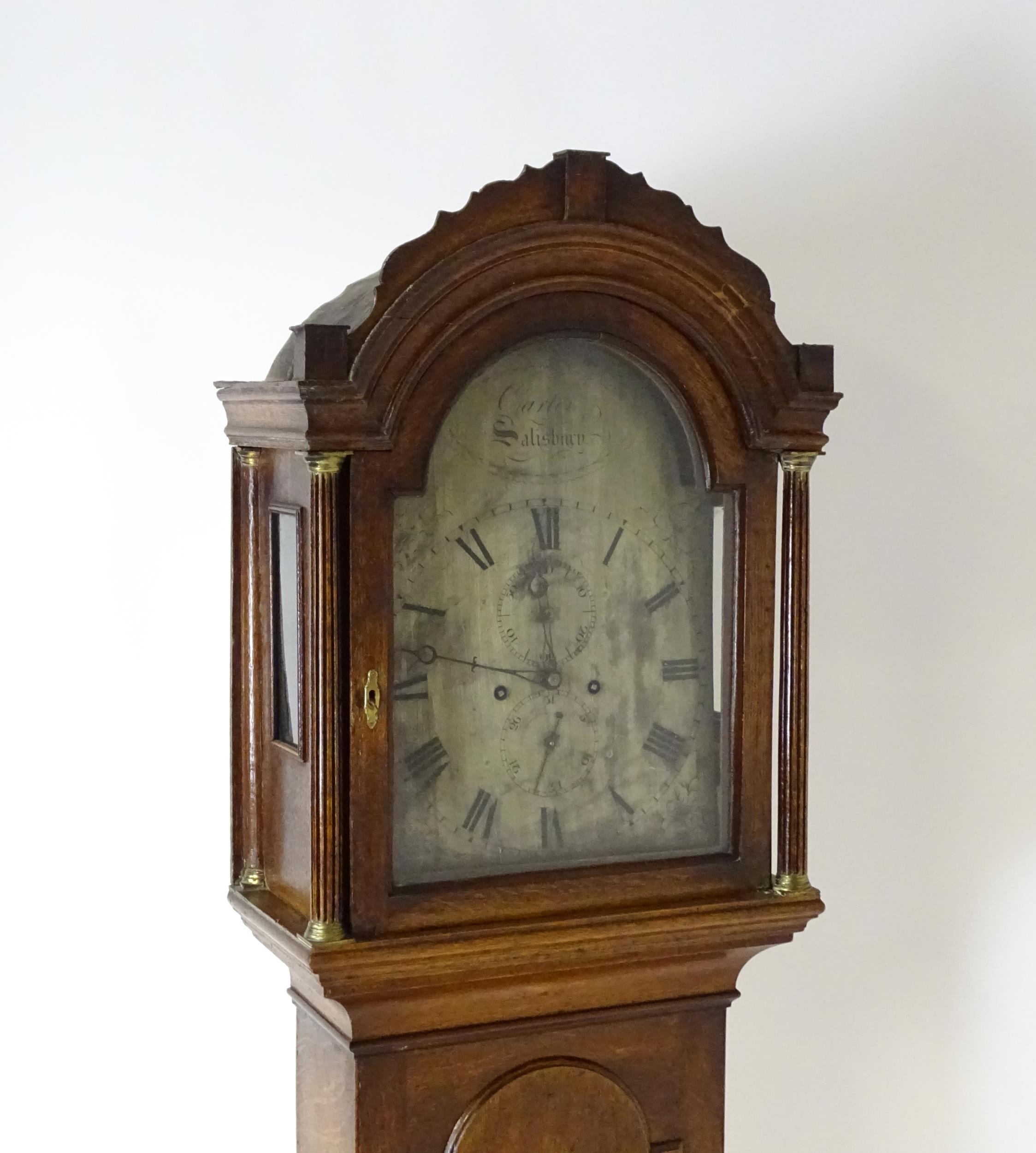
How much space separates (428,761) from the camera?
4.31 feet

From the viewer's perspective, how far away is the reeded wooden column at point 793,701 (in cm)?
140

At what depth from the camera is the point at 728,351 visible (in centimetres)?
135

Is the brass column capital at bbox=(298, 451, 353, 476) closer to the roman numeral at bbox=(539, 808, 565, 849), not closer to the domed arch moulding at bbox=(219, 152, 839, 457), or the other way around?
the domed arch moulding at bbox=(219, 152, 839, 457)

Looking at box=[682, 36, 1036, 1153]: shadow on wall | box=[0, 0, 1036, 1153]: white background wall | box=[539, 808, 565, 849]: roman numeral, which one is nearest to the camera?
box=[539, 808, 565, 849]: roman numeral

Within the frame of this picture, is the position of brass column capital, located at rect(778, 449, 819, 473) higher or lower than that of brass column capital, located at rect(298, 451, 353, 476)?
higher

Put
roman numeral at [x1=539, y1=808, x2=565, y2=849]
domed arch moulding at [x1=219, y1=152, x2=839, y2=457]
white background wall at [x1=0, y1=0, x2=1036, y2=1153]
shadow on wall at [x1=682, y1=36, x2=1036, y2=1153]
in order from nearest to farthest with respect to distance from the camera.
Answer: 1. domed arch moulding at [x1=219, y1=152, x2=839, y2=457]
2. roman numeral at [x1=539, y1=808, x2=565, y2=849]
3. white background wall at [x1=0, y1=0, x2=1036, y2=1153]
4. shadow on wall at [x1=682, y1=36, x2=1036, y2=1153]

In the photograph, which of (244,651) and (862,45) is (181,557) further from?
(862,45)

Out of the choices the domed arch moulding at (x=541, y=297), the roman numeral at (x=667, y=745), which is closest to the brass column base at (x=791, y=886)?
the roman numeral at (x=667, y=745)

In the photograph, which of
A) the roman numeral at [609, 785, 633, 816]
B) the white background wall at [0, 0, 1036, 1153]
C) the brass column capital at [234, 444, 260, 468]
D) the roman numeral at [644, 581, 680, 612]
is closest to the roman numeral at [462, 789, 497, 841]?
the roman numeral at [609, 785, 633, 816]

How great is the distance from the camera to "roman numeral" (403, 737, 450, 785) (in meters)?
1.31

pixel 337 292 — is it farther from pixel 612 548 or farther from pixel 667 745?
pixel 667 745

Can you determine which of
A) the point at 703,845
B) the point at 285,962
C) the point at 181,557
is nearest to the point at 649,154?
the point at 181,557

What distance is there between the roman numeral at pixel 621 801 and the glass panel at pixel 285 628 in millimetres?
269

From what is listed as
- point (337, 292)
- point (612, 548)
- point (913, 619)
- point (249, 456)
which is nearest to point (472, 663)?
point (612, 548)
